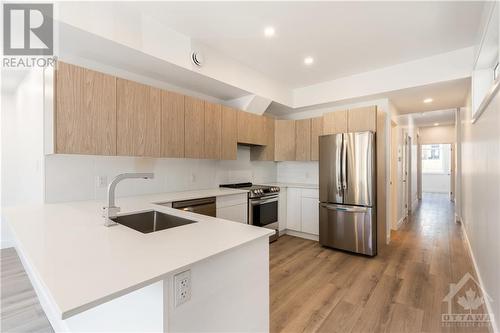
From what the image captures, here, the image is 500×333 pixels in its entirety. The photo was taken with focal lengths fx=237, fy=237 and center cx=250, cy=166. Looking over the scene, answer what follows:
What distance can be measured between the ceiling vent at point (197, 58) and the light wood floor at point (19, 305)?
2862mm

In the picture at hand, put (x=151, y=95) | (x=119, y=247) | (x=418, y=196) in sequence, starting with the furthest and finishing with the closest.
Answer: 1. (x=418, y=196)
2. (x=151, y=95)
3. (x=119, y=247)

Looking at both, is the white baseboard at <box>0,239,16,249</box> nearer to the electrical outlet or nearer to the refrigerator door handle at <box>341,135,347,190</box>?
the electrical outlet

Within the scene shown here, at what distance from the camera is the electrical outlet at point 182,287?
959 millimetres

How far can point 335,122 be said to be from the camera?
379 cm

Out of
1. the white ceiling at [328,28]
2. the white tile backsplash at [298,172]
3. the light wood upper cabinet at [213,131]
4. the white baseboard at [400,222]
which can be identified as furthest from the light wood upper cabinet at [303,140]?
the white baseboard at [400,222]

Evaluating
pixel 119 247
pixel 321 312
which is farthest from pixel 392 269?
pixel 119 247

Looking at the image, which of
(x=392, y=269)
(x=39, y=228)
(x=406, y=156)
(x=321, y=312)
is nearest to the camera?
(x=39, y=228)

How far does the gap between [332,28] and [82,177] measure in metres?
3.11

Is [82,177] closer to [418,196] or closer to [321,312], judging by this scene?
[321,312]

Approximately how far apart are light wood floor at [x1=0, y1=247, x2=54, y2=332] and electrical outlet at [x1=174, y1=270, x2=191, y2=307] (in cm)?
173

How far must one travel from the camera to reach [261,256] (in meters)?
1.41

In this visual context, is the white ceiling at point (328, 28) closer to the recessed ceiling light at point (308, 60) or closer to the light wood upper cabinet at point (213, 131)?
the recessed ceiling light at point (308, 60)

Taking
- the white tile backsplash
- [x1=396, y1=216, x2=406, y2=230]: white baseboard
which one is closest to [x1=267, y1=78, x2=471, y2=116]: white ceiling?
the white tile backsplash

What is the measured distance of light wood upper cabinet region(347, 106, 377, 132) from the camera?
3.41m
